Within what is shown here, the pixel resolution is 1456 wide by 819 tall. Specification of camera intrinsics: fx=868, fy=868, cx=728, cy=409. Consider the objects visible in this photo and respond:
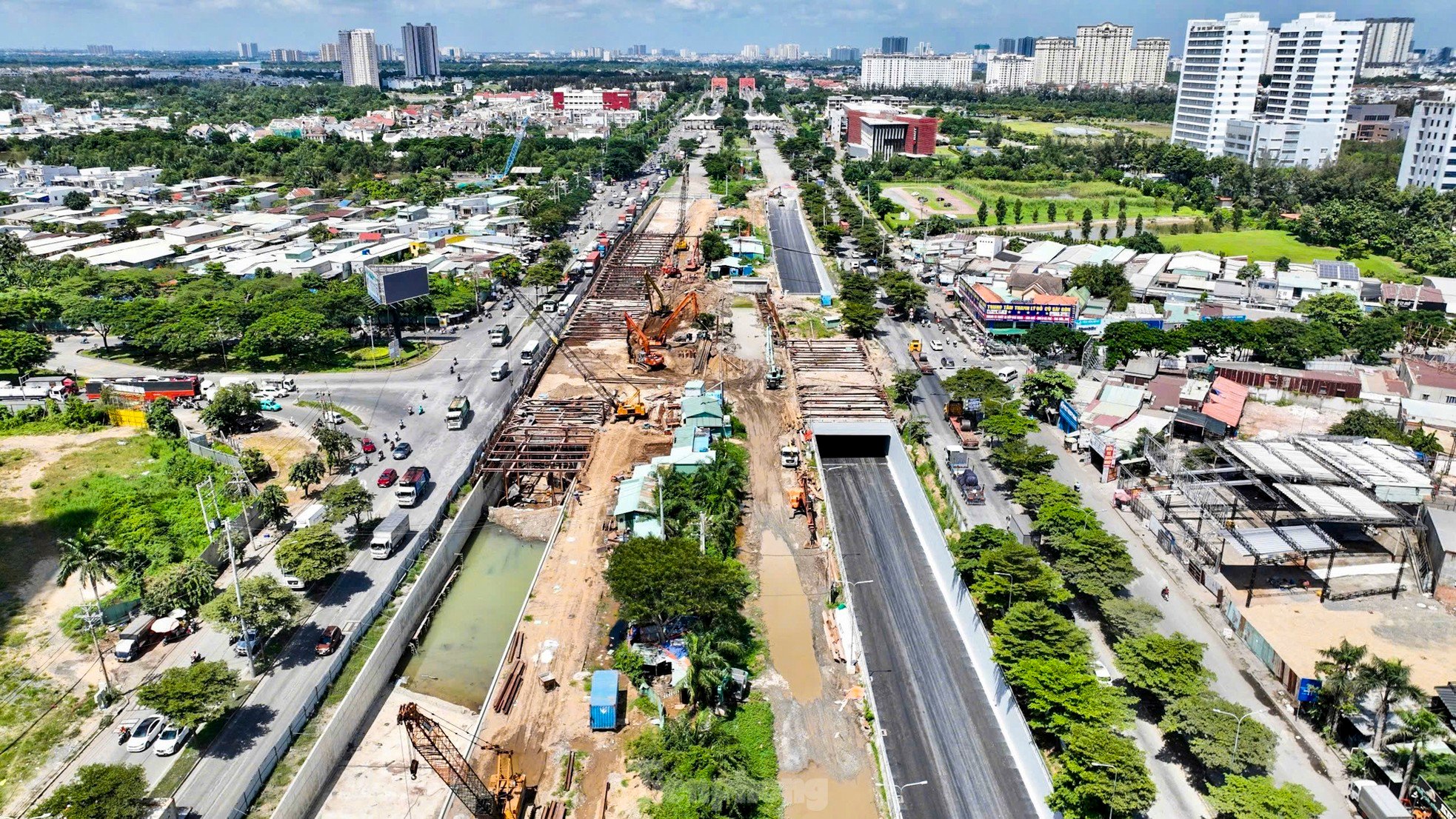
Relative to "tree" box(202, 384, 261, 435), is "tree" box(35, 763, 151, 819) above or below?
below

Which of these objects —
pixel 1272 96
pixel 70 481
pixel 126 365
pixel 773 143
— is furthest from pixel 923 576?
pixel 773 143

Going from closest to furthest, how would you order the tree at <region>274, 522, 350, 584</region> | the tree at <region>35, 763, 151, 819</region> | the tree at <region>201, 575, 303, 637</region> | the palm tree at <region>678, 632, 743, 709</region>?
1. the tree at <region>35, 763, 151, 819</region>
2. the palm tree at <region>678, 632, 743, 709</region>
3. the tree at <region>201, 575, 303, 637</region>
4. the tree at <region>274, 522, 350, 584</region>

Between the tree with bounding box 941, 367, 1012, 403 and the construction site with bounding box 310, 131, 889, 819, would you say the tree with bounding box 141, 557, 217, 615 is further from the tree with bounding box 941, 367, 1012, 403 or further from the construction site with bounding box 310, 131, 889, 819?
the tree with bounding box 941, 367, 1012, 403

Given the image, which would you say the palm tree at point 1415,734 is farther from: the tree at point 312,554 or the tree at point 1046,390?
the tree at point 312,554

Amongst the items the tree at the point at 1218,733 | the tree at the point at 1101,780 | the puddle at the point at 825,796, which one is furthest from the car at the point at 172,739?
the tree at the point at 1218,733

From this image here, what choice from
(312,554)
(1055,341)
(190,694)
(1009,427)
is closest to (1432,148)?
(1055,341)

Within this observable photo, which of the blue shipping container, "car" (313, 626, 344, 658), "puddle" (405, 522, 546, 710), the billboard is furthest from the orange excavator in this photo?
the blue shipping container

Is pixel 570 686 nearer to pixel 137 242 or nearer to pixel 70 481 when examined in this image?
pixel 70 481
